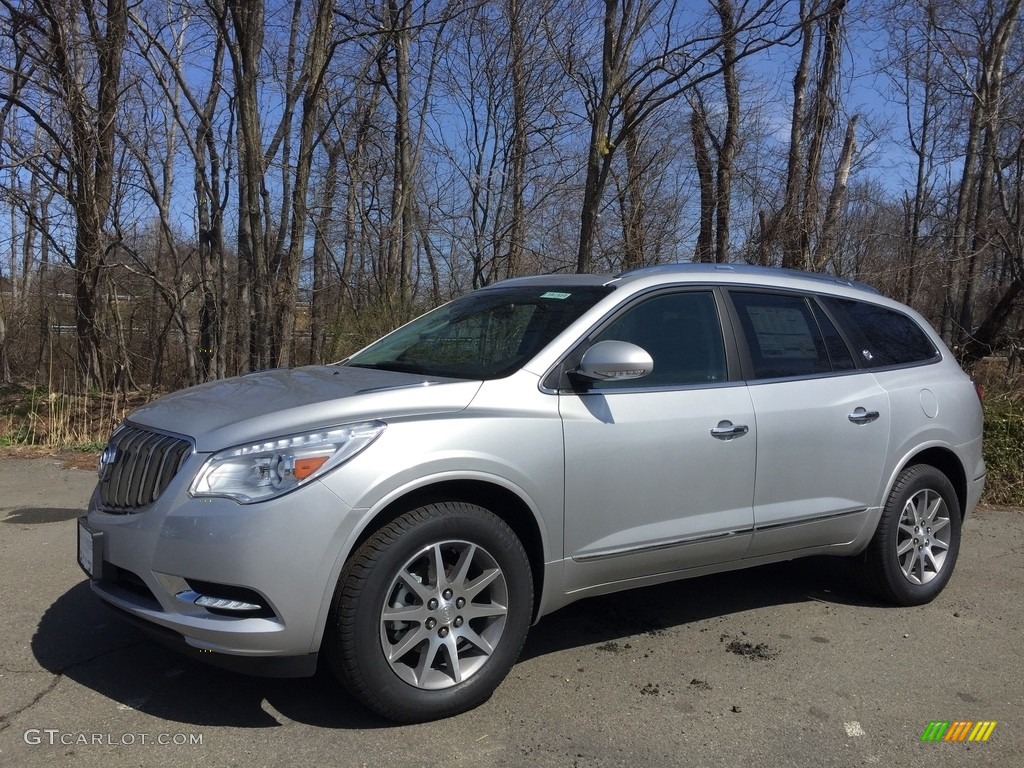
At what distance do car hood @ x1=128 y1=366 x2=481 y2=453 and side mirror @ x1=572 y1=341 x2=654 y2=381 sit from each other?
50cm

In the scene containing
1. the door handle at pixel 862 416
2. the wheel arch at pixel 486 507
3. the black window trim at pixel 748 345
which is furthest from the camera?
the door handle at pixel 862 416

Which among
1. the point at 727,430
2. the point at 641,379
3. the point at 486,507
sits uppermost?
the point at 641,379

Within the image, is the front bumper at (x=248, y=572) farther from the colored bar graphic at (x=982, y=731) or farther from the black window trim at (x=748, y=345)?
the colored bar graphic at (x=982, y=731)

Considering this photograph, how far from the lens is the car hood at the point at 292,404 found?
3248 millimetres

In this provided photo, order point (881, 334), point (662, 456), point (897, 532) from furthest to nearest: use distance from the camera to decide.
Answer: point (881, 334), point (897, 532), point (662, 456)

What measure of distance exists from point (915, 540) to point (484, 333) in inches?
109

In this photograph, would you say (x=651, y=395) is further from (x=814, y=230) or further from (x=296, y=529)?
(x=814, y=230)

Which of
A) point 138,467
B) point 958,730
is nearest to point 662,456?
point 958,730

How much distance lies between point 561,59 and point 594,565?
372 inches

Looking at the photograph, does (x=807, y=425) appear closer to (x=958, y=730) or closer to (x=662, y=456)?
(x=662, y=456)

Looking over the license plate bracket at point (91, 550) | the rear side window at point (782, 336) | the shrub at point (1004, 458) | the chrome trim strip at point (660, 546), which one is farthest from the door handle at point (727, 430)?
the shrub at point (1004, 458)

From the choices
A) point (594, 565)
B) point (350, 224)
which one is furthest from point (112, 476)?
point (350, 224)

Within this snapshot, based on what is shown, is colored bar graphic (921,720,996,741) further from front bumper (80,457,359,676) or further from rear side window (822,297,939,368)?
front bumper (80,457,359,676)

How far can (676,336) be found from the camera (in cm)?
427
